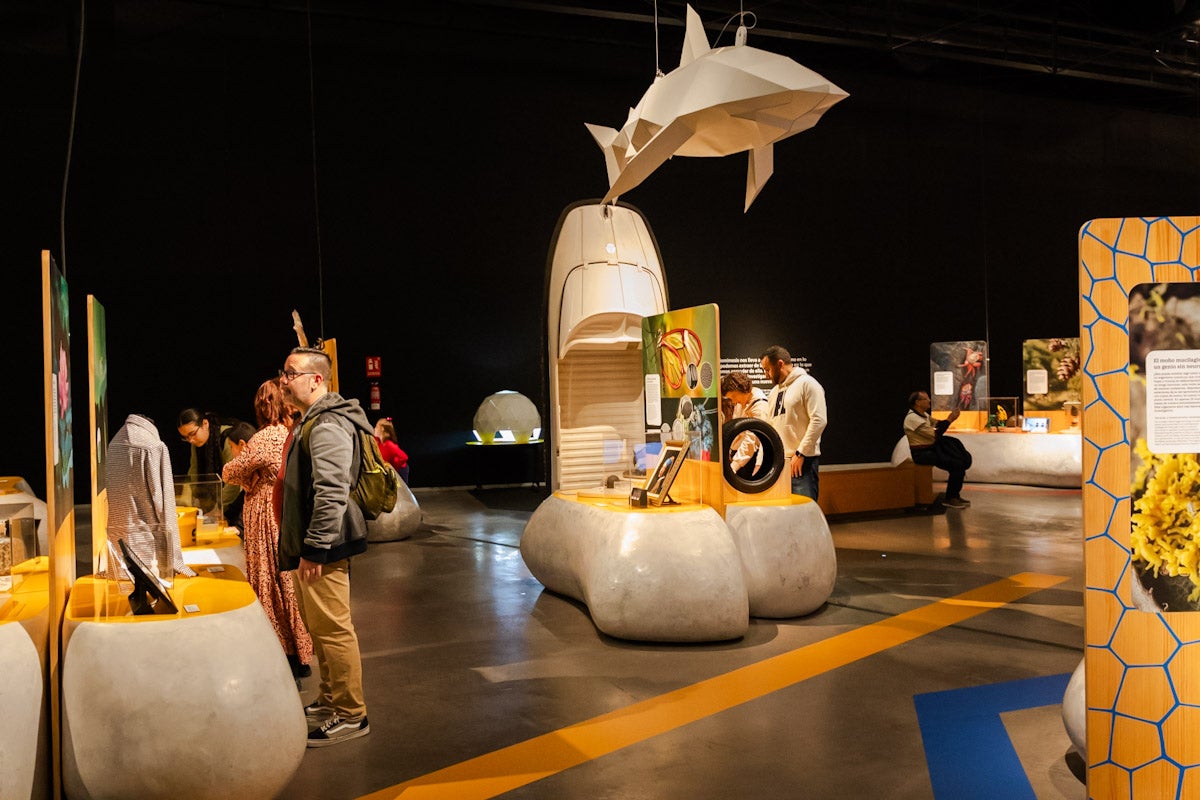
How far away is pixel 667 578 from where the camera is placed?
17.2ft

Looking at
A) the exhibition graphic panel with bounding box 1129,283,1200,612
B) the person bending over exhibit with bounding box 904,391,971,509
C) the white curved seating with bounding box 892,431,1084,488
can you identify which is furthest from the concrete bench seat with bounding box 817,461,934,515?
the exhibition graphic panel with bounding box 1129,283,1200,612

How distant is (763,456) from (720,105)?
241 cm

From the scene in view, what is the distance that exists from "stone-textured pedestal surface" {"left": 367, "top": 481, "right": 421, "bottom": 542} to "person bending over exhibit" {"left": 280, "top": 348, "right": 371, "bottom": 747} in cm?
502

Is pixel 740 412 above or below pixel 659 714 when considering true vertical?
above

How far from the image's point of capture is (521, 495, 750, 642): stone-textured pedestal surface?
5250mm

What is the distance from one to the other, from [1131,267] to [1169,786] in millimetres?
1351

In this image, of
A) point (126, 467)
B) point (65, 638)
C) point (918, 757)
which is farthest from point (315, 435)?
point (918, 757)

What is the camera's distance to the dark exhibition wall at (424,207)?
36.3 ft

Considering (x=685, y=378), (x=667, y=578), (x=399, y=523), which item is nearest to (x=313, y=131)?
(x=399, y=523)

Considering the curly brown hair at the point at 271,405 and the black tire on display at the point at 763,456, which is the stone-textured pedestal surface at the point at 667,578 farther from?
the curly brown hair at the point at 271,405

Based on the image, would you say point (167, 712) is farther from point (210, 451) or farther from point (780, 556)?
point (780, 556)

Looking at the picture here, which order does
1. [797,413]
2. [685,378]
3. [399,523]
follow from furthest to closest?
[399,523] → [797,413] → [685,378]

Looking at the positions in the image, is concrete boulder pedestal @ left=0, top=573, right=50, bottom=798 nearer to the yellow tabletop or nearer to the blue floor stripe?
the yellow tabletop

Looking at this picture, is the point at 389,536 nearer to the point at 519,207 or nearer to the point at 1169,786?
the point at 519,207
